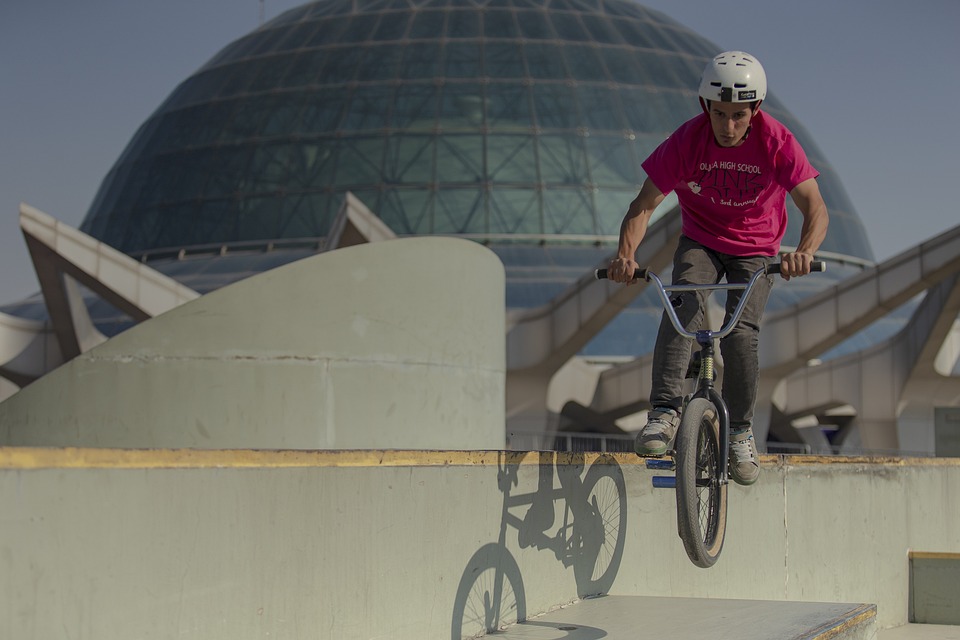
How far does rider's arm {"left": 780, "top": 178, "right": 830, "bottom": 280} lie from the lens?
6.74 metres

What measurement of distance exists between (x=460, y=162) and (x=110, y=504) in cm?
4684

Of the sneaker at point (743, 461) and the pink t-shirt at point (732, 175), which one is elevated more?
the pink t-shirt at point (732, 175)

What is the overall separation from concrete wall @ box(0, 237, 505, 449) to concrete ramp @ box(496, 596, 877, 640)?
17.7 feet

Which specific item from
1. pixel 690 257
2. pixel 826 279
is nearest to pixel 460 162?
pixel 826 279

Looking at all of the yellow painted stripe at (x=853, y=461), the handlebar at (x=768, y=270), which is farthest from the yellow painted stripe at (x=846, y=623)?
the yellow painted stripe at (x=853, y=461)

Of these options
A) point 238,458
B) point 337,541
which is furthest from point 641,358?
point 238,458

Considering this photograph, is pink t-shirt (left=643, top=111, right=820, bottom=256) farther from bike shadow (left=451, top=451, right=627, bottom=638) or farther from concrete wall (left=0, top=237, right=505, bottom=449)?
concrete wall (left=0, top=237, right=505, bottom=449)

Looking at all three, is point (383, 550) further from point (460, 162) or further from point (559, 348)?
point (460, 162)

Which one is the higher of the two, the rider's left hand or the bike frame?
the rider's left hand

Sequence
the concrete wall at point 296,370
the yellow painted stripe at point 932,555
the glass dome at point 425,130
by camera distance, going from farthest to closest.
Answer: the glass dome at point 425,130
the concrete wall at point 296,370
the yellow painted stripe at point 932,555

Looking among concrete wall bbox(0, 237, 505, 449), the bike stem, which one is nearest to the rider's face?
the bike stem

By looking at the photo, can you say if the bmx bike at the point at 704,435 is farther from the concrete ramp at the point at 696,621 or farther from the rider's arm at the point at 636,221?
the concrete ramp at the point at 696,621

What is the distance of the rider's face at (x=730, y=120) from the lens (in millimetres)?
6660

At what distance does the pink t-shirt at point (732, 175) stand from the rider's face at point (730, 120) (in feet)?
0.24
